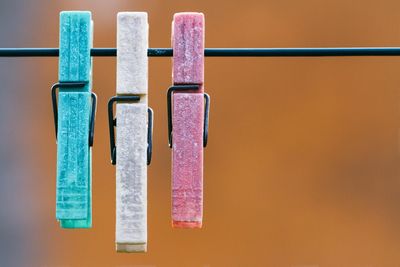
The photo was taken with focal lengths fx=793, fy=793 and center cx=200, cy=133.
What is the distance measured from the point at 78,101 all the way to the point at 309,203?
1487 millimetres

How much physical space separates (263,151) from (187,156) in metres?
1.44

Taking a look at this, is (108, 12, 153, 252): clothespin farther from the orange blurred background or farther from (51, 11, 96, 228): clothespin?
the orange blurred background

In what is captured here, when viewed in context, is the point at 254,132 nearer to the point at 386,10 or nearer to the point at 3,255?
the point at 386,10

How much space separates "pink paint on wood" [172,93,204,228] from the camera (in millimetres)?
943

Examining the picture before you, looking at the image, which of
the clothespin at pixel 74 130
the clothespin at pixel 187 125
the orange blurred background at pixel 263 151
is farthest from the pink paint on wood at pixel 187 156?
the orange blurred background at pixel 263 151

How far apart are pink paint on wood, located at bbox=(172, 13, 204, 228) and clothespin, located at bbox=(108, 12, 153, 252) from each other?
0.04 m

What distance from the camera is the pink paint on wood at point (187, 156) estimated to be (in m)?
0.94

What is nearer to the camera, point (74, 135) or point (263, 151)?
point (74, 135)

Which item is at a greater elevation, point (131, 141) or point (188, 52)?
point (188, 52)

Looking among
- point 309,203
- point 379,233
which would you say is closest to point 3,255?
point 309,203

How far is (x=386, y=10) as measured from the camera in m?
2.43

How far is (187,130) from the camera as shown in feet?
3.10

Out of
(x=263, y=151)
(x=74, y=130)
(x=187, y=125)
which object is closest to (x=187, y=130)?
(x=187, y=125)

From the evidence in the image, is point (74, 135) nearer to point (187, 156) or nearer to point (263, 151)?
point (187, 156)
